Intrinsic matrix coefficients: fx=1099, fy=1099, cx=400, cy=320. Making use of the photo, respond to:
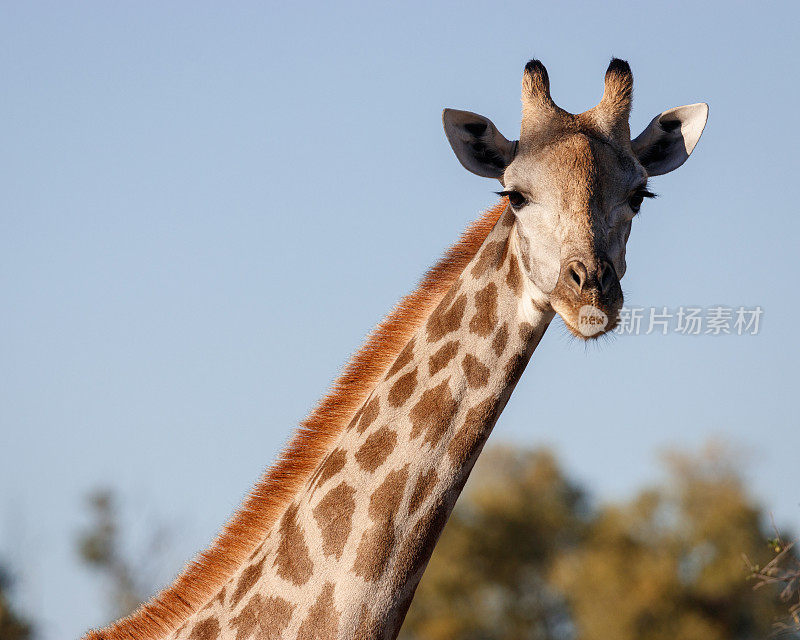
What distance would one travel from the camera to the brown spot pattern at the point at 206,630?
5.89 m

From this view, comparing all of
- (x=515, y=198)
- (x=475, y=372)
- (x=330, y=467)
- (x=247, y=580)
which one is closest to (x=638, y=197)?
(x=515, y=198)

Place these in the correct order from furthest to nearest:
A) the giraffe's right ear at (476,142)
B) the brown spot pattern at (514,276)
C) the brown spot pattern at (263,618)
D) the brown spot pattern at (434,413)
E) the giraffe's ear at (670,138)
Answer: the giraffe's ear at (670,138), the giraffe's right ear at (476,142), the brown spot pattern at (514,276), the brown spot pattern at (434,413), the brown spot pattern at (263,618)

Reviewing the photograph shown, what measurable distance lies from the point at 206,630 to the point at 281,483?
91 cm

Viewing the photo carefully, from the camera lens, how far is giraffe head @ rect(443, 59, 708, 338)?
18.5ft

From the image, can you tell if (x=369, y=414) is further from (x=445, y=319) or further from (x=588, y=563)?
(x=588, y=563)

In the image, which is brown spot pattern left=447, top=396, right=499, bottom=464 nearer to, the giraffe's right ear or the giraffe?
the giraffe

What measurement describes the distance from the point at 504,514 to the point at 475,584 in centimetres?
327

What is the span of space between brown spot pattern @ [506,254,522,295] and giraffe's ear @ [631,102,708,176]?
48.9 inches

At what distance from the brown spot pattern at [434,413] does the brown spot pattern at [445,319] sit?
0.34 m

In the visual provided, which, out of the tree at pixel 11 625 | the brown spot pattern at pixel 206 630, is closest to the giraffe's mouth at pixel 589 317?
the brown spot pattern at pixel 206 630

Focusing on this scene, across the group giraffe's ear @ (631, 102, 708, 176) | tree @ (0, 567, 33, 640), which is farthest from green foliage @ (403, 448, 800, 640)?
giraffe's ear @ (631, 102, 708, 176)

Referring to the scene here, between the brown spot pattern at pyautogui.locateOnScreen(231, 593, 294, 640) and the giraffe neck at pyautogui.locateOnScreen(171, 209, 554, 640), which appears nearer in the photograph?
the giraffe neck at pyautogui.locateOnScreen(171, 209, 554, 640)

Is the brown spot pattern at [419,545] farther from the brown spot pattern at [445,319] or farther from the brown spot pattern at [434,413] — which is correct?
the brown spot pattern at [445,319]

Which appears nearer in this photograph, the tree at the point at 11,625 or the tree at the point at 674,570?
the tree at the point at 11,625
